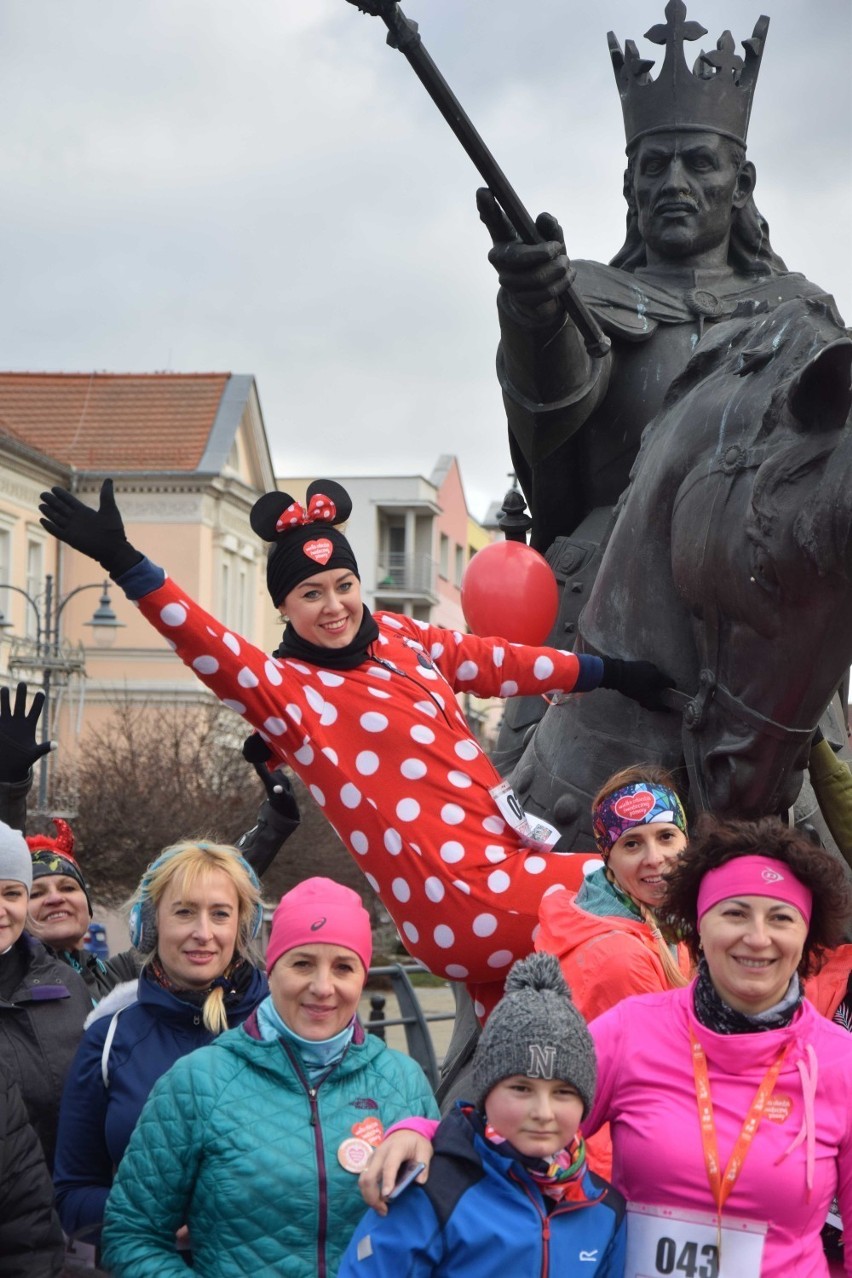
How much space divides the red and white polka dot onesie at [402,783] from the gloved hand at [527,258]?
45.4 inches

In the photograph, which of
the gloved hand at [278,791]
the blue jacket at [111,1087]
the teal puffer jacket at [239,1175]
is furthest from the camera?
the gloved hand at [278,791]

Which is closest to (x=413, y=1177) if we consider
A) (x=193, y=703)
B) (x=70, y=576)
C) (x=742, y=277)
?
(x=742, y=277)

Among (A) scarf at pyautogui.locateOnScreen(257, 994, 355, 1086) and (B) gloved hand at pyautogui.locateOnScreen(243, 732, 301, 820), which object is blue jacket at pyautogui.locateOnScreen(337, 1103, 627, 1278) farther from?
(B) gloved hand at pyautogui.locateOnScreen(243, 732, 301, 820)

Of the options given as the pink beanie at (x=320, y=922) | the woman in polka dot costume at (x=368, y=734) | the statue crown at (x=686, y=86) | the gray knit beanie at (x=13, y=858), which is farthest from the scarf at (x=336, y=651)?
the statue crown at (x=686, y=86)

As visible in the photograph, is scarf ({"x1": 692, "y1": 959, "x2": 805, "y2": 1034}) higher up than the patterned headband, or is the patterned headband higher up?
the patterned headband

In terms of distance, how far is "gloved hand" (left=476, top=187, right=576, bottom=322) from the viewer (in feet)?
15.8

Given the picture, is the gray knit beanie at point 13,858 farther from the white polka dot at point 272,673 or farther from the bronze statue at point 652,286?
the bronze statue at point 652,286

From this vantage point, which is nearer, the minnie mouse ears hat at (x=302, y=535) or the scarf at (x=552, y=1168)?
the scarf at (x=552, y=1168)

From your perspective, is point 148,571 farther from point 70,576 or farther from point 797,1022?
point 70,576

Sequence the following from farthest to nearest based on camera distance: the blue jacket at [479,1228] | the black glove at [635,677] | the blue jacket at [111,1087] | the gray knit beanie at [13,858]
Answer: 1. the black glove at [635,677]
2. the gray knit beanie at [13,858]
3. the blue jacket at [111,1087]
4. the blue jacket at [479,1228]

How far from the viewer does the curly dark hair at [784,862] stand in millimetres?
3074

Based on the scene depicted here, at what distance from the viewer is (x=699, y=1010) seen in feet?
10.0

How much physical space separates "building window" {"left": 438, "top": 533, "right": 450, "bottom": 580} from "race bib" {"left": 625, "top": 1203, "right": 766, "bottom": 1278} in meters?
63.4

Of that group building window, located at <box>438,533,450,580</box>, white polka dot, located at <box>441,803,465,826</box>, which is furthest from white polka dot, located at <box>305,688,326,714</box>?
building window, located at <box>438,533,450,580</box>
